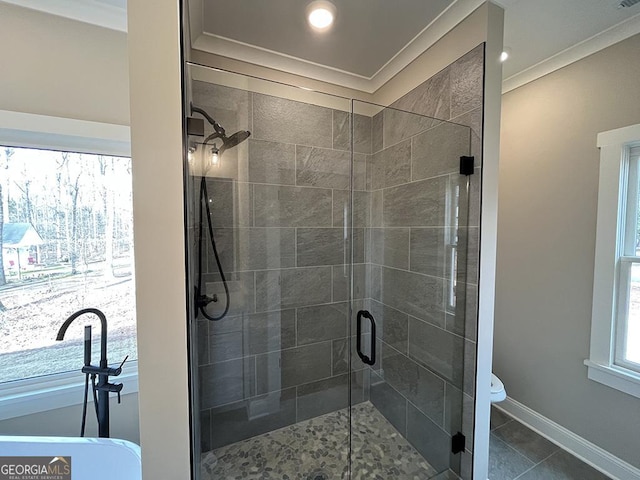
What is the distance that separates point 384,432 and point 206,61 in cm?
293

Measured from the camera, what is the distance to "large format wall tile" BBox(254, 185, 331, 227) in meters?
1.79

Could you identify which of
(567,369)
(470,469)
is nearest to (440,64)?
(567,369)

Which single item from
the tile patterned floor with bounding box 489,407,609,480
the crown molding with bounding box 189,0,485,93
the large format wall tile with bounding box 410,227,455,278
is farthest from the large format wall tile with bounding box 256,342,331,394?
the crown molding with bounding box 189,0,485,93

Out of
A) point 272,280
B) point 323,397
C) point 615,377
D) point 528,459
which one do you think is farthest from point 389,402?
point 615,377

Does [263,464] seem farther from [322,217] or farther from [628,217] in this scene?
[628,217]

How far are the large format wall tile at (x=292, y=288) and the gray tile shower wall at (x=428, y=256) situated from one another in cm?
41

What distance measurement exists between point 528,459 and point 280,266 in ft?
6.96

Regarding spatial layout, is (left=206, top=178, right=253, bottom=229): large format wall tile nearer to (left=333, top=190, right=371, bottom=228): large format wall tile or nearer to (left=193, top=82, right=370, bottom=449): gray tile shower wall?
(left=193, top=82, right=370, bottom=449): gray tile shower wall

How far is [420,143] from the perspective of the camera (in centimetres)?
175

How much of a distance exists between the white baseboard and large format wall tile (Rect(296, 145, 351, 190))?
2.28 meters

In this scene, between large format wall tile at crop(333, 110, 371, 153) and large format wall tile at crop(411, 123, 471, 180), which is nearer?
large format wall tile at crop(411, 123, 471, 180)

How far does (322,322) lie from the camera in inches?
79.7

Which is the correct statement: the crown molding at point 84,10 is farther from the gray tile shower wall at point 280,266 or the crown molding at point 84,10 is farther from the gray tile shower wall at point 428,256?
the gray tile shower wall at point 428,256

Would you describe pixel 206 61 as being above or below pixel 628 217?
above
